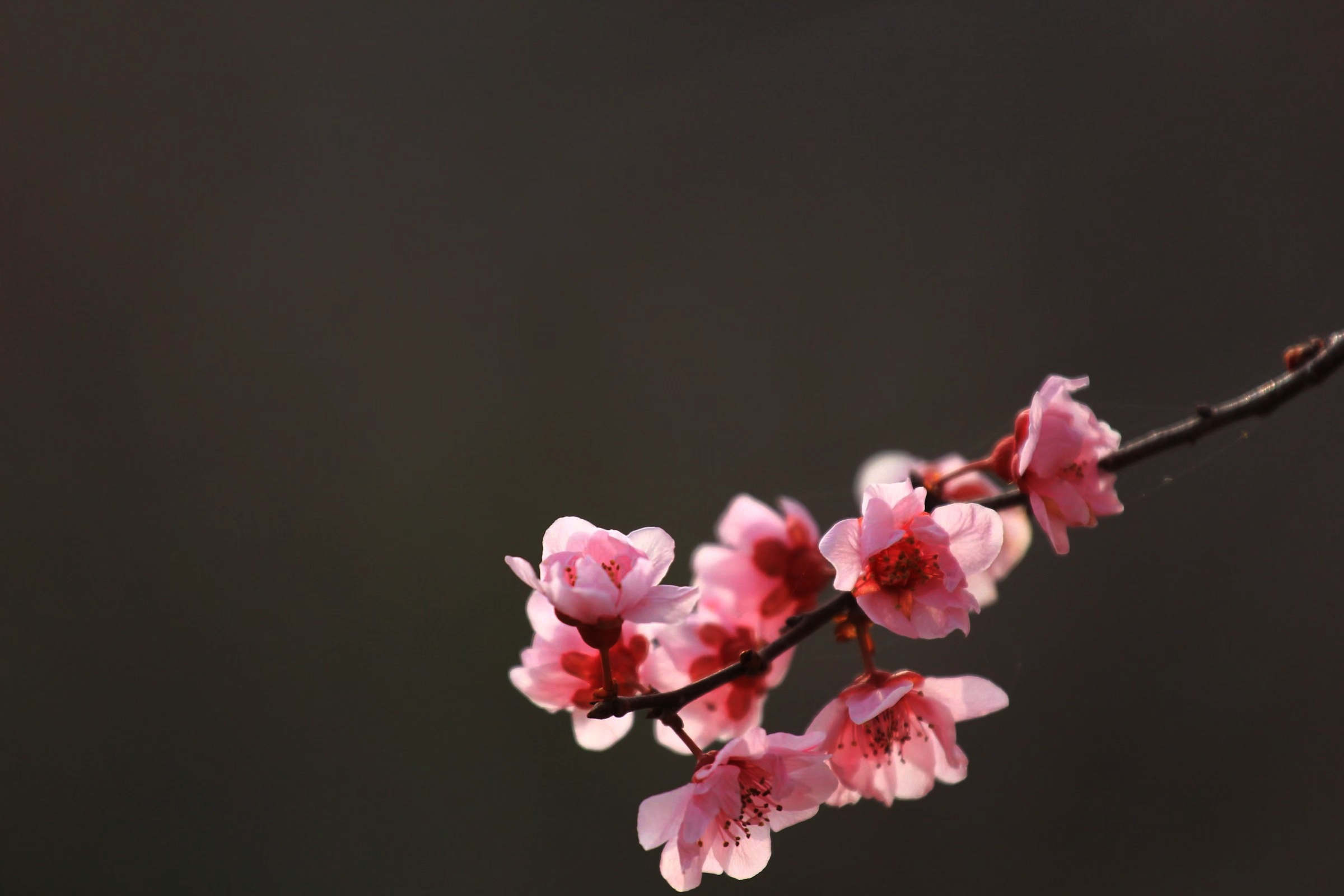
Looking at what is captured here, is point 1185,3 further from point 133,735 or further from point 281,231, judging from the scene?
point 133,735

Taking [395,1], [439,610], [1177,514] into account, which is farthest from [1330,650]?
[395,1]

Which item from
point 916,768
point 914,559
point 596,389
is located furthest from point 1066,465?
point 596,389

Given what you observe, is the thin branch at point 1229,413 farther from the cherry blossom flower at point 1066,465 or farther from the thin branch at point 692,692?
the thin branch at point 692,692

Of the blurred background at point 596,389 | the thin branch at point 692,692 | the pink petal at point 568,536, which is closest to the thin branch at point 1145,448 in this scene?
the thin branch at point 692,692

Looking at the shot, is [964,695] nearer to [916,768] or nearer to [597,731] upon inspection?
[916,768]

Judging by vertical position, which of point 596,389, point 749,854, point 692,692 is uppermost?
point 596,389

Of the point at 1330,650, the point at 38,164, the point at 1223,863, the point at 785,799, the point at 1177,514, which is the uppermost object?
the point at 38,164
